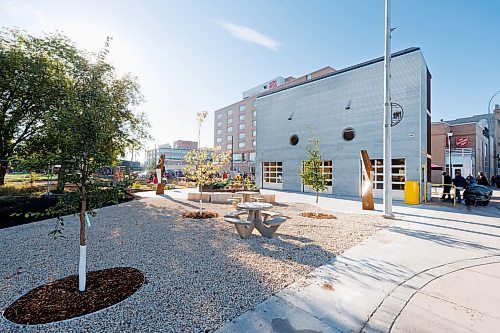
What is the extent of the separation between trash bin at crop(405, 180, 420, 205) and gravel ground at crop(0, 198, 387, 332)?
6.27m

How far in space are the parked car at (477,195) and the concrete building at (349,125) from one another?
2.15m

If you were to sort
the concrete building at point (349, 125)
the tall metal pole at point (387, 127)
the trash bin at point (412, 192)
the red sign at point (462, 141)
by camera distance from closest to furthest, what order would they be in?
the tall metal pole at point (387, 127) < the trash bin at point (412, 192) < the concrete building at point (349, 125) < the red sign at point (462, 141)

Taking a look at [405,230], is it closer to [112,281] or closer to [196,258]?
[196,258]

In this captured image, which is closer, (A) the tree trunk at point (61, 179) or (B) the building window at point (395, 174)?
(A) the tree trunk at point (61, 179)

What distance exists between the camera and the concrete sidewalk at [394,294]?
2590mm

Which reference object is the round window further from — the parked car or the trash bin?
the parked car

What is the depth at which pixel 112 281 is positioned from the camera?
Answer: 3.64 meters

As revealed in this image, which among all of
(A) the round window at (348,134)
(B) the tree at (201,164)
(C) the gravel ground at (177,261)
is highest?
(A) the round window at (348,134)

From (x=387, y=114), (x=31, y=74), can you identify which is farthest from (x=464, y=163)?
(x=31, y=74)

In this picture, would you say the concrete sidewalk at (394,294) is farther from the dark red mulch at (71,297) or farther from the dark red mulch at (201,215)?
the dark red mulch at (201,215)

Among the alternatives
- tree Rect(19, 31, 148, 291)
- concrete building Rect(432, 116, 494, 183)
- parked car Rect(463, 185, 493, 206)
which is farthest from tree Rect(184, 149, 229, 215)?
concrete building Rect(432, 116, 494, 183)

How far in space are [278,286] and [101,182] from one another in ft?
10.4

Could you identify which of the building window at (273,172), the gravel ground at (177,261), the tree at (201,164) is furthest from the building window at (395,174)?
the tree at (201,164)

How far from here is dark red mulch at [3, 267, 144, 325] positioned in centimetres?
276
